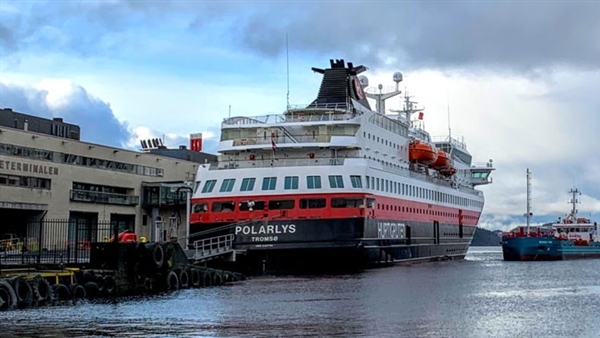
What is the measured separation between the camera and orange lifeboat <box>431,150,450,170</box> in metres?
71.2

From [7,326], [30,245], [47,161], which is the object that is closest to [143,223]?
[47,161]

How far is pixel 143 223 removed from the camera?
256ft

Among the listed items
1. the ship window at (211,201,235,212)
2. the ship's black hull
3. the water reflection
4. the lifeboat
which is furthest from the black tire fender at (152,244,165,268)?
the lifeboat

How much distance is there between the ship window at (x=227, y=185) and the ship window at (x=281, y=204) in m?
2.76

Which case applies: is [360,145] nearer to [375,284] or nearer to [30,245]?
[375,284]

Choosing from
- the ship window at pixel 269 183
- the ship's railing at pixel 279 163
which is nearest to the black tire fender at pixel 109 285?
the ship window at pixel 269 183

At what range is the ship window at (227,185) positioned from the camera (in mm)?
48812

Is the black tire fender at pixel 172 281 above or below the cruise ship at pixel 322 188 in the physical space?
below

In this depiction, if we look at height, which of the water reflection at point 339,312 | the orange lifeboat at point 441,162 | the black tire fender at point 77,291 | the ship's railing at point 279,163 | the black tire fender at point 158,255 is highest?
the orange lifeboat at point 441,162

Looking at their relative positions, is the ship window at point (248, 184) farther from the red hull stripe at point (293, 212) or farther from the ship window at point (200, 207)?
the ship window at point (200, 207)

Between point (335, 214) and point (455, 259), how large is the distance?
97.0 feet

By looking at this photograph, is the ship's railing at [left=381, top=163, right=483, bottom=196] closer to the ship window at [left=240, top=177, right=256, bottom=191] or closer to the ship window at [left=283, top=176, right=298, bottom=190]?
the ship window at [left=283, top=176, right=298, bottom=190]

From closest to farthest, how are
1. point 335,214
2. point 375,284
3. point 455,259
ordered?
1. point 375,284
2. point 335,214
3. point 455,259

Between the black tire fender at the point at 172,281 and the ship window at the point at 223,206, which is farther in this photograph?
the ship window at the point at 223,206
